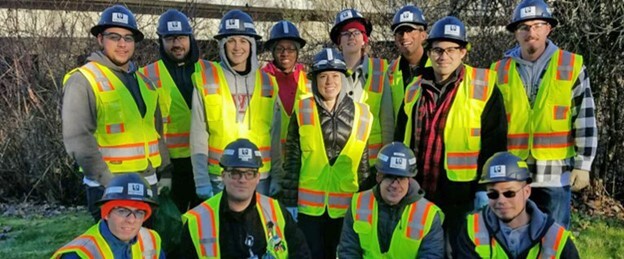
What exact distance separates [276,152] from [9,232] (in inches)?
176

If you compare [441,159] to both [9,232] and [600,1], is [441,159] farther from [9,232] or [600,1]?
[9,232]

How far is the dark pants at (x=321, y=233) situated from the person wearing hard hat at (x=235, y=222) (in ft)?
2.76

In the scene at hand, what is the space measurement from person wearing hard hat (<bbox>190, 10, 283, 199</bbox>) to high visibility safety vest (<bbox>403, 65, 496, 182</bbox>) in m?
1.45

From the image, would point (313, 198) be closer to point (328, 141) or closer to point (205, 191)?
point (328, 141)

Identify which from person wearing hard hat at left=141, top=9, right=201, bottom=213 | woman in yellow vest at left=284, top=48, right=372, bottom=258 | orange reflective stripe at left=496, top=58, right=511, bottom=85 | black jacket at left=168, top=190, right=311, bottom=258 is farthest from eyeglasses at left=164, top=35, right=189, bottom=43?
orange reflective stripe at left=496, top=58, right=511, bottom=85

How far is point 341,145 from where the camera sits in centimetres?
504

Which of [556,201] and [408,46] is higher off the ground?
[408,46]

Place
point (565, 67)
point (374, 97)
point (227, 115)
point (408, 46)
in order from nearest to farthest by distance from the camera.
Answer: point (565, 67)
point (227, 115)
point (374, 97)
point (408, 46)

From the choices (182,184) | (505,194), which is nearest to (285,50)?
(182,184)

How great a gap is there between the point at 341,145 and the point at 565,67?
1735 mm

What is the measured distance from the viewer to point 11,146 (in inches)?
389

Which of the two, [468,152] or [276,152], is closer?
[468,152]

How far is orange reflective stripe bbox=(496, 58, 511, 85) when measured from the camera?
196 inches

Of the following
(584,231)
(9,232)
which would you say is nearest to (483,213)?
(584,231)
